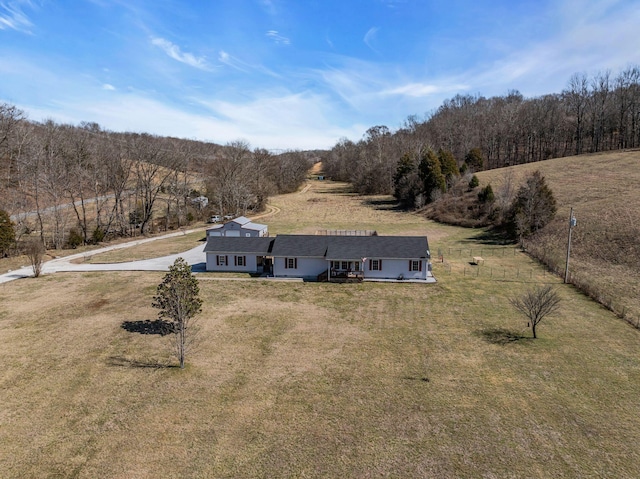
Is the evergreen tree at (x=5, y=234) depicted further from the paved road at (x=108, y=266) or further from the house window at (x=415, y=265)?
the house window at (x=415, y=265)

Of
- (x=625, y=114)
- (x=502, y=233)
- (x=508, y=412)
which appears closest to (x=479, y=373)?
(x=508, y=412)

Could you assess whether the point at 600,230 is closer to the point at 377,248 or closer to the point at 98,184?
the point at 377,248

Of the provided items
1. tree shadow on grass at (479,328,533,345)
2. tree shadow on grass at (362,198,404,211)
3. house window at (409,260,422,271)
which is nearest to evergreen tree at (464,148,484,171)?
tree shadow on grass at (362,198,404,211)

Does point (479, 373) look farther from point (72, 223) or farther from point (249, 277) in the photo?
point (72, 223)

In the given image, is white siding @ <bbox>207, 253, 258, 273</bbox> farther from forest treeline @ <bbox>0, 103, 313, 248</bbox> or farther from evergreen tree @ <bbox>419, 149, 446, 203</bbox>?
evergreen tree @ <bbox>419, 149, 446, 203</bbox>

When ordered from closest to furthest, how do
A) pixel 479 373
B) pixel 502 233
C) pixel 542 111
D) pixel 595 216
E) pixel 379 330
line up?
pixel 479 373 < pixel 379 330 < pixel 595 216 < pixel 502 233 < pixel 542 111

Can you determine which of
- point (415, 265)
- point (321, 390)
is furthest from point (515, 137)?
point (321, 390)
